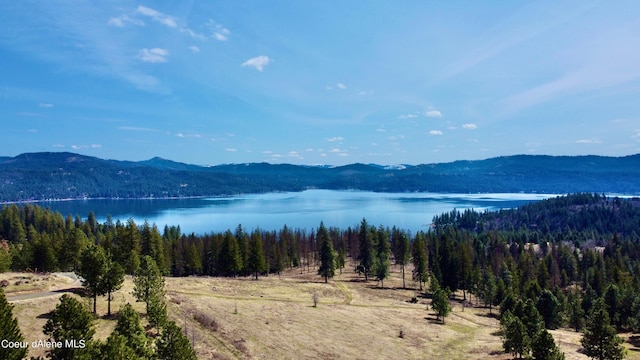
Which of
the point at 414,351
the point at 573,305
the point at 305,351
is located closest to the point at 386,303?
the point at 414,351

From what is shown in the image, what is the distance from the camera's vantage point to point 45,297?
162 feet

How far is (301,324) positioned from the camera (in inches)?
2357

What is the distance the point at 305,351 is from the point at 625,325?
3202 inches

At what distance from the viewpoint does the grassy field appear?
47.5 metres

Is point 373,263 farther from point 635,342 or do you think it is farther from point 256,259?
point 635,342

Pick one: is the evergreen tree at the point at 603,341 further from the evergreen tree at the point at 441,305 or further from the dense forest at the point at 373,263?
the evergreen tree at the point at 441,305

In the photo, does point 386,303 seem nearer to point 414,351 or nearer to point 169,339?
point 414,351

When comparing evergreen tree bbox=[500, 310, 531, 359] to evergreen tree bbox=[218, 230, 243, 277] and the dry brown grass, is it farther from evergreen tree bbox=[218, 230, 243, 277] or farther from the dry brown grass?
evergreen tree bbox=[218, 230, 243, 277]

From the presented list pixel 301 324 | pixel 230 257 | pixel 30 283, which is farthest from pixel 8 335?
pixel 230 257

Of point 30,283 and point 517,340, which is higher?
point 30,283

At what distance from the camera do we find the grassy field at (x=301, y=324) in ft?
156

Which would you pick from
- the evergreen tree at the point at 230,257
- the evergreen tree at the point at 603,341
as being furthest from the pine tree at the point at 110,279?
the evergreen tree at the point at 603,341

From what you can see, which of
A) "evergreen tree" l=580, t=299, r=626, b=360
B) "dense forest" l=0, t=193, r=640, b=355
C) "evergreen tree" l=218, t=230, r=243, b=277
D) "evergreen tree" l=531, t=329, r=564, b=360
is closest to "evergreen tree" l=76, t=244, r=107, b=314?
"dense forest" l=0, t=193, r=640, b=355

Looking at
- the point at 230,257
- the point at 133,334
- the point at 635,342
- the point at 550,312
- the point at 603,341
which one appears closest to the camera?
the point at 133,334
